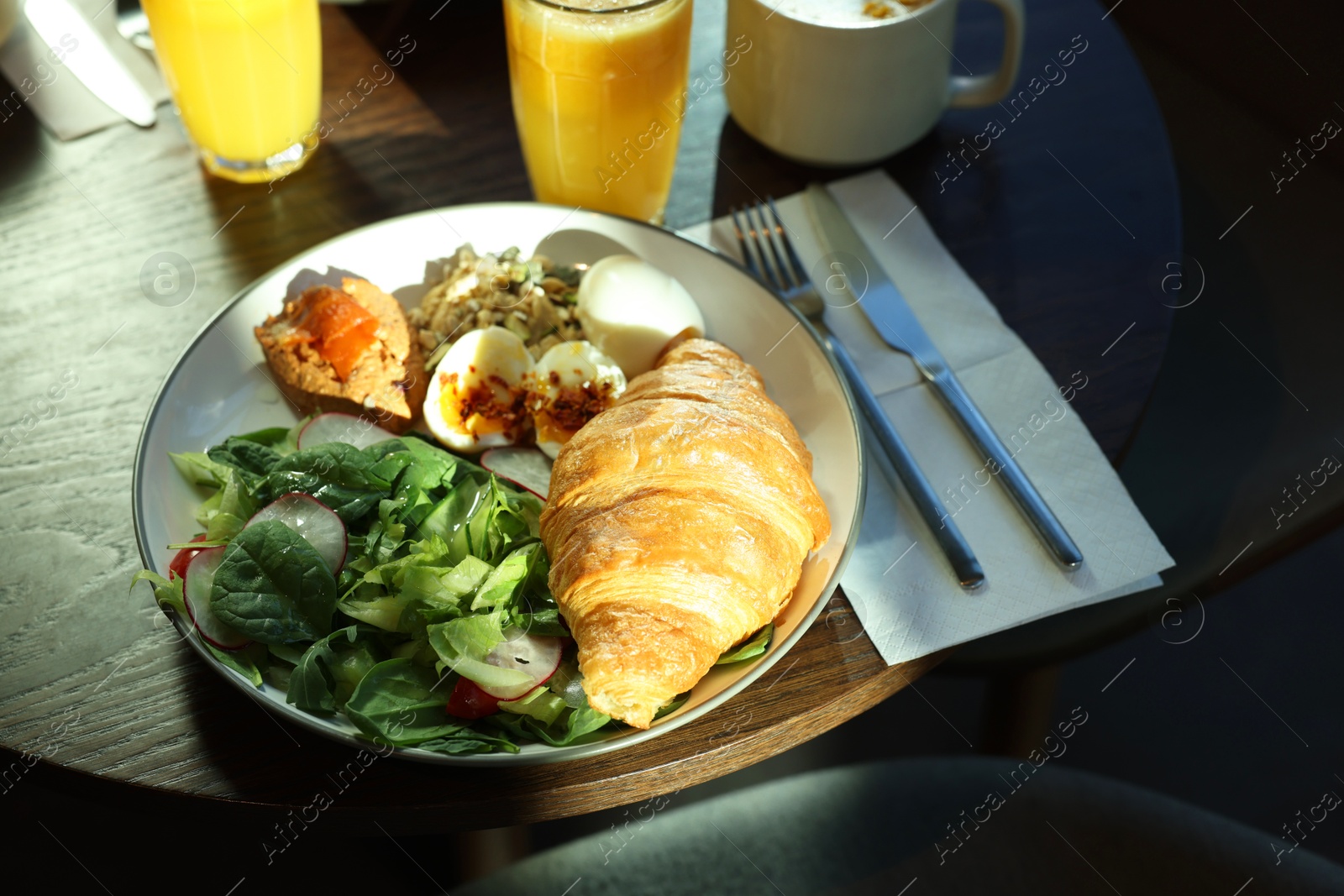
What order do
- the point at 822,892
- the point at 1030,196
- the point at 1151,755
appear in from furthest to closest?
1. the point at 1151,755
2. the point at 1030,196
3. the point at 822,892

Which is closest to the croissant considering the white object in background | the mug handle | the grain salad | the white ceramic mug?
the grain salad

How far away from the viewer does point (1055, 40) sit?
1597 mm

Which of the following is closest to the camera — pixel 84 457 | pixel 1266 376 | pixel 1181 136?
pixel 84 457

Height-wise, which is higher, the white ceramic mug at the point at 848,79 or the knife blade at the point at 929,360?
the white ceramic mug at the point at 848,79

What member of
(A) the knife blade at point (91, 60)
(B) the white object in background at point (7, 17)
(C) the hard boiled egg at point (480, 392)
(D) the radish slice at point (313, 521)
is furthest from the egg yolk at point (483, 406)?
(B) the white object in background at point (7, 17)

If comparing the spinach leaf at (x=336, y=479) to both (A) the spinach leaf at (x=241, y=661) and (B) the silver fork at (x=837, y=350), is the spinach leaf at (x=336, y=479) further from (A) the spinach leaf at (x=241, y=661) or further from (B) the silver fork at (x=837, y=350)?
(B) the silver fork at (x=837, y=350)

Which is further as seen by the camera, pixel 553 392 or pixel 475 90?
pixel 475 90

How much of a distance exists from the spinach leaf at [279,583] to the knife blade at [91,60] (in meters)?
0.88

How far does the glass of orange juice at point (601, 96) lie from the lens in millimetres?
1166

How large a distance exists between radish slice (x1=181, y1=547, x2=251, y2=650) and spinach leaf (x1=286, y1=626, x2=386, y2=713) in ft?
0.21

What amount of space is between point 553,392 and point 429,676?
1.21ft

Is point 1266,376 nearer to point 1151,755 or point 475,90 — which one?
point 1151,755

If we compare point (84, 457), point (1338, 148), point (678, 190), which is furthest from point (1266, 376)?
point (84, 457)

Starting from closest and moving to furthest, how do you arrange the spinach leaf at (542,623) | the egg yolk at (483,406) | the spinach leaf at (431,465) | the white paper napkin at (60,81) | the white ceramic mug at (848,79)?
the spinach leaf at (542,623)
the spinach leaf at (431,465)
the egg yolk at (483,406)
the white ceramic mug at (848,79)
the white paper napkin at (60,81)
